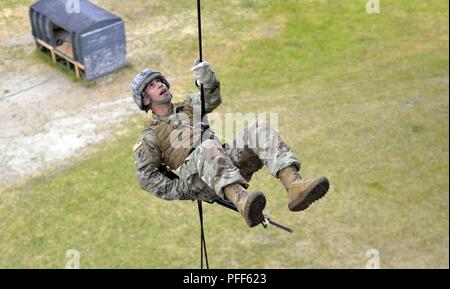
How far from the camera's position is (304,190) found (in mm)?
8055

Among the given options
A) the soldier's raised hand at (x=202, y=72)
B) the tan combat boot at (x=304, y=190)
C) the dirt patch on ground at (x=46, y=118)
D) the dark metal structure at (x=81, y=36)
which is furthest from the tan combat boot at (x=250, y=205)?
the dark metal structure at (x=81, y=36)

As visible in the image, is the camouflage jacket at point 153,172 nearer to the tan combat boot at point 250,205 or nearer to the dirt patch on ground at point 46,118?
the tan combat boot at point 250,205

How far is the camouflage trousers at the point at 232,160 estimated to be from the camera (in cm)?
830

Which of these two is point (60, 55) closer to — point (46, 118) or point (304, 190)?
point (46, 118)

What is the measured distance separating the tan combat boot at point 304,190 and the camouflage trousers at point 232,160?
24 centimetres

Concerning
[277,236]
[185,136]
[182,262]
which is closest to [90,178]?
[182,262]

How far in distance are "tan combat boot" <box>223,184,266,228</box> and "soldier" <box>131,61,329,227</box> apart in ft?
0.19

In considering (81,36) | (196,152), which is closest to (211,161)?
(196,152)

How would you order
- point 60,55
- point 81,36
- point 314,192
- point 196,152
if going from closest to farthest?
1. point 314,192
2. point 196,152
3. point 81,36
4. point 60,55

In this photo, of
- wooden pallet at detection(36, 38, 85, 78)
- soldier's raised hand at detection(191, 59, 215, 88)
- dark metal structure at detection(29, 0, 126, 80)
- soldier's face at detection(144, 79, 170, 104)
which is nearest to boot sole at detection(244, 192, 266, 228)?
soldier's raised hand at detection(191, 59, 215, 88)

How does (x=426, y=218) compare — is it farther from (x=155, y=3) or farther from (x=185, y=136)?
(x=155, y=3)

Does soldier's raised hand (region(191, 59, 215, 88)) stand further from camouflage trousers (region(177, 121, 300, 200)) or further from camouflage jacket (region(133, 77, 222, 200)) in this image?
camouflage trousers (region(177, 121, 300, 200))

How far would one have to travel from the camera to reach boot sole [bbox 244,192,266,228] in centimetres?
788

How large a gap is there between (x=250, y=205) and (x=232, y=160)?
1248 mm
